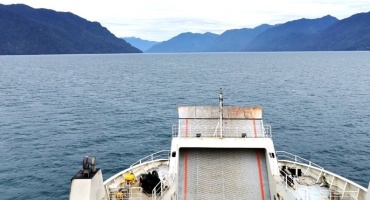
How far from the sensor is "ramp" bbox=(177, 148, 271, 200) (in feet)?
79.3

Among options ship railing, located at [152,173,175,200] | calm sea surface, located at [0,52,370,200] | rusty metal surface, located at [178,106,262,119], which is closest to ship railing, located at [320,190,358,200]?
rusty metal surface, located at [178,106,262,119]

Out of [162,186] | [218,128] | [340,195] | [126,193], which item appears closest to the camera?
[126,193]

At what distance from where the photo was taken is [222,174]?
2538 cm

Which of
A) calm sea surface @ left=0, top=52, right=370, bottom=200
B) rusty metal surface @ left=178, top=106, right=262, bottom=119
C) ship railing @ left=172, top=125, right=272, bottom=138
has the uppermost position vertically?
rusty metal surface @ left=178, top=106, right=262, bottom=119

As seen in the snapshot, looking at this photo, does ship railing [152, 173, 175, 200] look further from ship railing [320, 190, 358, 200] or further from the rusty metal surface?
ship railing [320, 190, 358, 200]

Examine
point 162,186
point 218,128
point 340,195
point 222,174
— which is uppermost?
point 218,128

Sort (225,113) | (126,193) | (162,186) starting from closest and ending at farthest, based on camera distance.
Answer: (126,193) < (162,186) < (225,113)

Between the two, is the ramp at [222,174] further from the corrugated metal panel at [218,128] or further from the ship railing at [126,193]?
the ship railing at [126,193]

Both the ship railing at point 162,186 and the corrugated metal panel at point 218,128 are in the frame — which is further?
the corrugated metal panel at point 218,128

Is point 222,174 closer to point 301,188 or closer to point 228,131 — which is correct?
point 228,131

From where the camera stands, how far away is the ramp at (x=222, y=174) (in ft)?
79.3

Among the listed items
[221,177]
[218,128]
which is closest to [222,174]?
[221,177]

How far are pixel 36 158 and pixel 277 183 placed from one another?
1415 inches

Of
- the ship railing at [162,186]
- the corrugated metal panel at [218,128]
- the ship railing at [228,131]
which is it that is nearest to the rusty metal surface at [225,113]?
the corrugated metal panel at [218,128]
